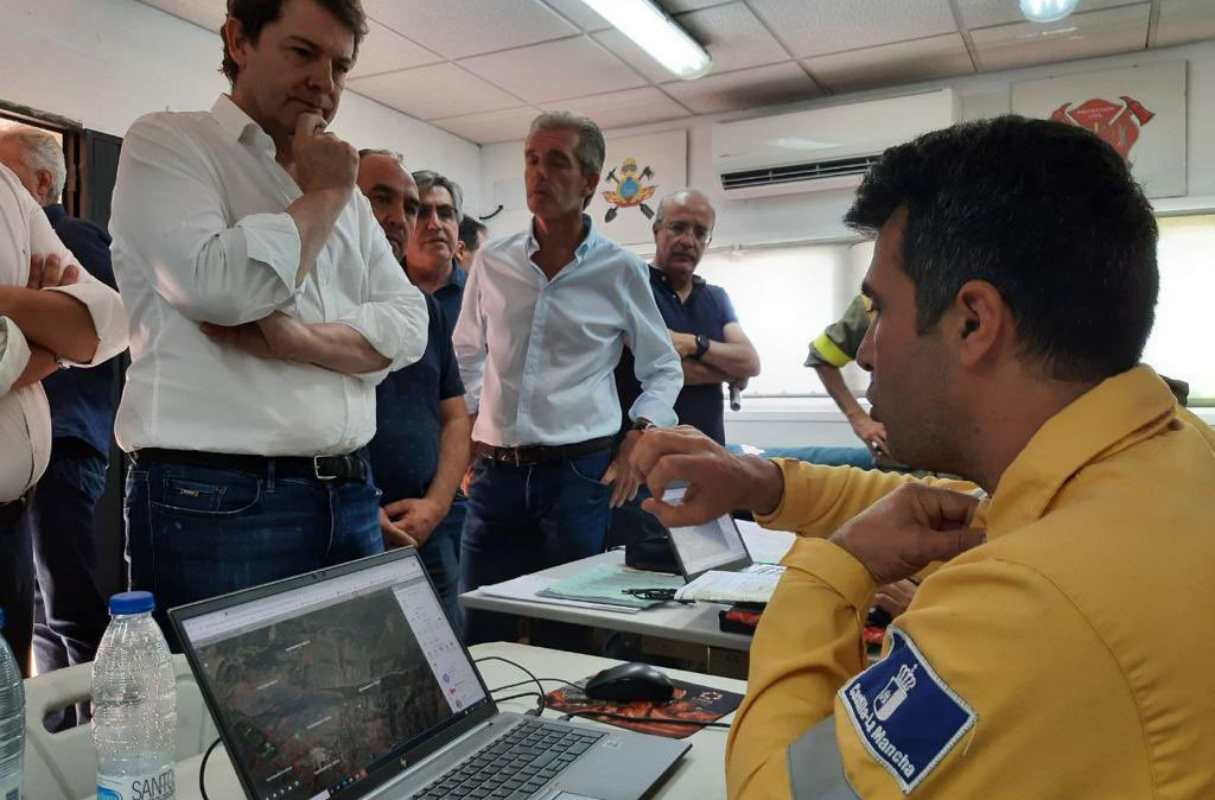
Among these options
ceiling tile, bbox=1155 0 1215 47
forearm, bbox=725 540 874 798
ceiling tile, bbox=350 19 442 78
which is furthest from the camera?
ceiling tile, bbox=350 19 442 78

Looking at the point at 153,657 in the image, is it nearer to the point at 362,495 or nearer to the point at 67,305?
the point at 362,495

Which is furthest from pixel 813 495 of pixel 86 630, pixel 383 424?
pixel 86 630

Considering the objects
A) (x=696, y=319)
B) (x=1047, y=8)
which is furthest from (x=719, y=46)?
(x=696, y=319)

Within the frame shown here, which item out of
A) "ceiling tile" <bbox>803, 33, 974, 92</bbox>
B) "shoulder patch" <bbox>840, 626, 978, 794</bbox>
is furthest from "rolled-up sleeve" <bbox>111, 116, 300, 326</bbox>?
"ceiling tile" <bbox>803, 33, 974, 92</bbox>

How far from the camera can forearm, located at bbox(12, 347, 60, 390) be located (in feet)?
5.21

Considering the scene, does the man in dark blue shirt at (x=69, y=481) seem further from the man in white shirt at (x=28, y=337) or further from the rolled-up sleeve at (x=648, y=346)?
the rolled-up sleeve at (x=648, y=346)

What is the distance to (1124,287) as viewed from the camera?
2.55 ft

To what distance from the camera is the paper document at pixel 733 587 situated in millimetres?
1584

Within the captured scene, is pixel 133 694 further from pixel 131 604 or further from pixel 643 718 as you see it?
pixel 643 718

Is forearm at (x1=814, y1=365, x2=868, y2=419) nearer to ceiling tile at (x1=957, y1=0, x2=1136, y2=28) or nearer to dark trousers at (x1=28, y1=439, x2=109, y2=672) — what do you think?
ceiling tile at (x1=957, y1=0, x2=1136, y2=28)

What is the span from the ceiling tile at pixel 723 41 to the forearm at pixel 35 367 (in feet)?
10.3

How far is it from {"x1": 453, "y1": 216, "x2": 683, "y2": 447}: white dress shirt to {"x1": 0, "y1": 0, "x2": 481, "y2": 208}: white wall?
1.52 metres

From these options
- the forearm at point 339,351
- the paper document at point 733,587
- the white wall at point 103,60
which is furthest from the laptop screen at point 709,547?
the white wall at point 103,60

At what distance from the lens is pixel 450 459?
2.19 metres
